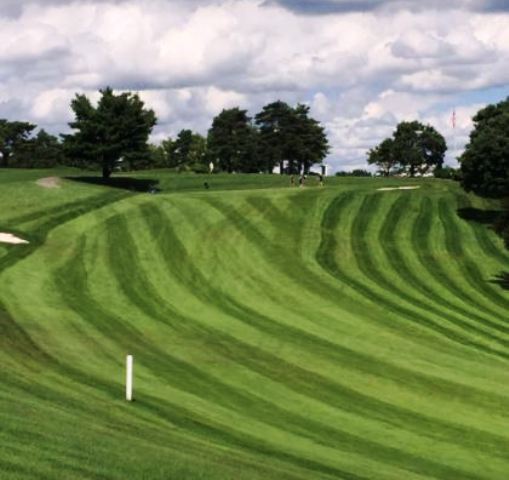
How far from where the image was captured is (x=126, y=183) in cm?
8506

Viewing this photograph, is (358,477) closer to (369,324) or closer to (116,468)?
(116,468)

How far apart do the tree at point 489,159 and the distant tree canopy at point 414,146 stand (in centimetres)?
9489

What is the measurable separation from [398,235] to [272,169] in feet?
381

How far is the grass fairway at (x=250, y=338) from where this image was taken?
696 inches

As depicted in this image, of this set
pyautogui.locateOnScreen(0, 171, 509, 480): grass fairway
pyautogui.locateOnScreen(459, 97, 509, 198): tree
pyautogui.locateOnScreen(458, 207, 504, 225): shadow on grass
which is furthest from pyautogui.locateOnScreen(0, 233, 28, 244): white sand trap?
pyautogui.locateOnScreen(458, 207, 504, 225): shadow on grass

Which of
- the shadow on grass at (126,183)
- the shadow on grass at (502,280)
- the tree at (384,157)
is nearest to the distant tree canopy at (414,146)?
the tree at (384,157)

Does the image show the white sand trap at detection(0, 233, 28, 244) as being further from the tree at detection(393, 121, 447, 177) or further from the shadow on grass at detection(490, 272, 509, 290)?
the tree at detection(393, 121, 447, 177)

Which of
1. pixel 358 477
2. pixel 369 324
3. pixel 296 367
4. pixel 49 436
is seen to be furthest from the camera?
pixel 369 324

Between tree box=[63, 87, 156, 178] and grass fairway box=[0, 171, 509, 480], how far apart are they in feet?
54.0

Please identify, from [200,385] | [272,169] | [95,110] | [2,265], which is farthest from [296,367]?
[272,169]

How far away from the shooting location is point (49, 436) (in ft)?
48.4

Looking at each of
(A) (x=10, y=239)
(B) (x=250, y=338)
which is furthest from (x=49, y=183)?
(B) (x=250, y=338)

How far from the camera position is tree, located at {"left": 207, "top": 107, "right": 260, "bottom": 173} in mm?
165375

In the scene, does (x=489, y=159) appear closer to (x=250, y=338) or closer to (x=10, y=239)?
(x=10, y=239)
